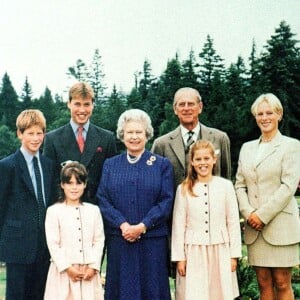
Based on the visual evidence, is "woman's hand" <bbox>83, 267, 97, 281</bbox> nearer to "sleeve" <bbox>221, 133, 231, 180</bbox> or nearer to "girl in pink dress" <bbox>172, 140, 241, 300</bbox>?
"girl in pink dress" <bbox>172, 140, 241, 300</bbox>

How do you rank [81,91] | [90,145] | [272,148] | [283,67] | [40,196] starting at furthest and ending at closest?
[283,67] → [90,145] → [81,91] → [272,148] → [40,196]

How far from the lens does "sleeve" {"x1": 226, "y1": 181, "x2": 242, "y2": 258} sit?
497 centimetres

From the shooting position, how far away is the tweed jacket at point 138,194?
4.91 meters

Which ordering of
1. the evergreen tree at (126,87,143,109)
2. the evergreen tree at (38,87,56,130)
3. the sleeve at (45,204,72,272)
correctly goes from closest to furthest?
the sleeve at (45,204,72,272) < the evergreen tree at (126,87,143,109) < the evergreen tree at (38,87,56,130)

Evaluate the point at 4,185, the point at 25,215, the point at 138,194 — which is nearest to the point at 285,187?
the point at 138,194

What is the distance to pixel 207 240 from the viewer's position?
4969mm

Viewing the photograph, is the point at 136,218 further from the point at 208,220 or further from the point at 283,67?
the point at 283,67

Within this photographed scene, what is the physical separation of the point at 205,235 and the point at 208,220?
0.14m

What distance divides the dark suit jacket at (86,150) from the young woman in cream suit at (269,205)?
4.61 feet

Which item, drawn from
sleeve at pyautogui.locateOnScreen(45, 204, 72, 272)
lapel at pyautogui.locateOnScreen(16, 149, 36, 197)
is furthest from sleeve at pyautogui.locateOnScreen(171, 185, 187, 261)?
lapel at pyautogui.locateOnScreen(16, 149, 36, 197)

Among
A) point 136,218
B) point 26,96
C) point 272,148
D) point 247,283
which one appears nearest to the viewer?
point 136,218

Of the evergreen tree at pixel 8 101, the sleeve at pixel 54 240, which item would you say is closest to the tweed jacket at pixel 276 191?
the sleeve at pixel 54 240

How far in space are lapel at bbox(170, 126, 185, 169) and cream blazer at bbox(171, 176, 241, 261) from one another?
49 cm

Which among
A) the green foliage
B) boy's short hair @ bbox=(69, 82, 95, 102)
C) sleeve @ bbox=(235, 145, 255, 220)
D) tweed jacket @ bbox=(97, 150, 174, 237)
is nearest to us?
tweed jacket @ bbox=(97, 150, 174, 237)
